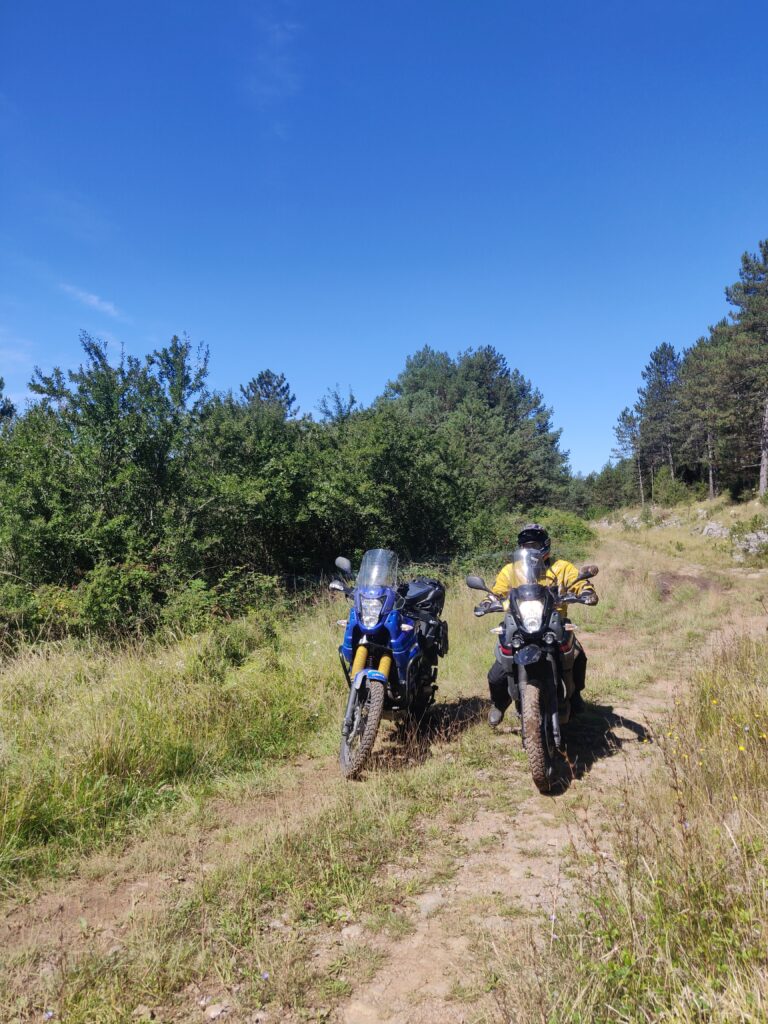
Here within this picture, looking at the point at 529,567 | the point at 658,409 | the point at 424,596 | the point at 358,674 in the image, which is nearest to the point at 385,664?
the point at 358,674

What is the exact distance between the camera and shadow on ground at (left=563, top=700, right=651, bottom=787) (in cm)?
459

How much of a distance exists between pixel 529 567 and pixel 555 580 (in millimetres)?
439

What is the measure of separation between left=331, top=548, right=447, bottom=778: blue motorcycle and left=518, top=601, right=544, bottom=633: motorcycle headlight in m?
1.01

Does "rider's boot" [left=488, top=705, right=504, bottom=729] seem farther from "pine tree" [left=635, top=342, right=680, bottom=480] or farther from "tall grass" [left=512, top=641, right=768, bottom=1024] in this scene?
"pine tree" [left=635, top=342, right=680, bottom=480]

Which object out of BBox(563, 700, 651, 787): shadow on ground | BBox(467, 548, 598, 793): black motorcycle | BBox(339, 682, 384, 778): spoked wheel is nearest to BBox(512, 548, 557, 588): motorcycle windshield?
BBox(467, 548, 598, 793): black motorcycle

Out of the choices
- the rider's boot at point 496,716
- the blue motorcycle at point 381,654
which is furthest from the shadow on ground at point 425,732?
the rider's boot at point 496,716

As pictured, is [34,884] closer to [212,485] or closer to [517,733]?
[517,733]

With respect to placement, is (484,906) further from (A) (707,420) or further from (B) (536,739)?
(A) (707,420)

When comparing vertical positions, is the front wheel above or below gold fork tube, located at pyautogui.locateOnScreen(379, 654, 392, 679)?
below

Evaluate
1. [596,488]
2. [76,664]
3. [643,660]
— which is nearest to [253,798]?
[76,664]

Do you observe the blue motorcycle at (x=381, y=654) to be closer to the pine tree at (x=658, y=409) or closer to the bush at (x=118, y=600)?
the bush at (x=118, y=600)

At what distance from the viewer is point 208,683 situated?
550 cm

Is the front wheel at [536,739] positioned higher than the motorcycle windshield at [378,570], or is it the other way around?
the motorcycle windshield at [378,570]

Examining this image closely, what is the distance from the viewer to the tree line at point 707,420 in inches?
1425
